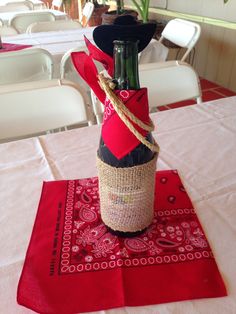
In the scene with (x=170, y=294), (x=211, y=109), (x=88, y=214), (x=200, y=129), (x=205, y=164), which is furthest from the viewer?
(x=211, y=109)

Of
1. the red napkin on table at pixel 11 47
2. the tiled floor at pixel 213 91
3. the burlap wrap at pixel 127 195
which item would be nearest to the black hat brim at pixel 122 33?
the burlap wrap at pixel 127 195

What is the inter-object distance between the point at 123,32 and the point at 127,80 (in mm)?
61

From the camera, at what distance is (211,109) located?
874 mm

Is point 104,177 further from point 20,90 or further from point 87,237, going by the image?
point 20,90

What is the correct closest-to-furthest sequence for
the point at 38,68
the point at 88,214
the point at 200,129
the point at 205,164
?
the point at 88,214 < the point at 205,164 < the point at 200,129 < the point at 38,68

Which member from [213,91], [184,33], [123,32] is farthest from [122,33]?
[213,91]

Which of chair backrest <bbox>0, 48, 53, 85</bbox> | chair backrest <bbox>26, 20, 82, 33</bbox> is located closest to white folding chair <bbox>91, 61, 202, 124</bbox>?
chair backrest <bbox>0, 48, 53, 85</bbox>

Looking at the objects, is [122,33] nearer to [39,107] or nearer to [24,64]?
[39,107]

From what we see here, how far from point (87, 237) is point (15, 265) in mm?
111

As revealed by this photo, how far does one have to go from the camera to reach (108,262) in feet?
1.43

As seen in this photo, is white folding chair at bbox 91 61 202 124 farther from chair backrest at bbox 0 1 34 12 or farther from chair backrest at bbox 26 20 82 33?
chair backrest at bbox 0 1 34 12

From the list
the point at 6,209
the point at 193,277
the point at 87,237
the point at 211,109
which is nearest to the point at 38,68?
the point at 211,109

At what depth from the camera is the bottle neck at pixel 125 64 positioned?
1.23 feet

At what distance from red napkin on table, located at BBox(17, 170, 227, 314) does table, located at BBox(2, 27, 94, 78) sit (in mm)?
1269
